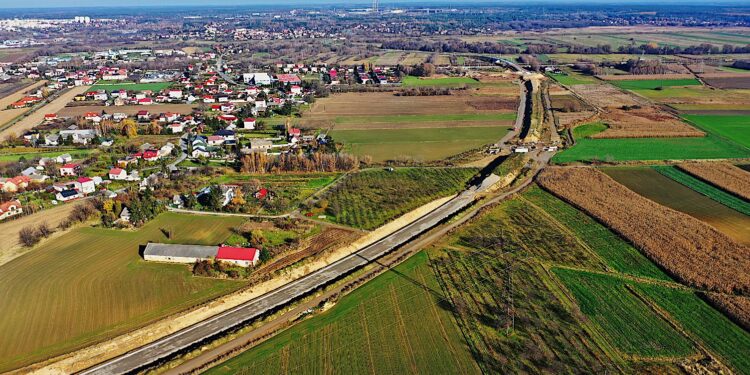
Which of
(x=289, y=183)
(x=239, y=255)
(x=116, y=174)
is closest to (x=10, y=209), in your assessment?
(x=116, y=174)

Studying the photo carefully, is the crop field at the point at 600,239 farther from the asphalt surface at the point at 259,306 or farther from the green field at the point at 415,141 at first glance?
the green field at the point at 415,141

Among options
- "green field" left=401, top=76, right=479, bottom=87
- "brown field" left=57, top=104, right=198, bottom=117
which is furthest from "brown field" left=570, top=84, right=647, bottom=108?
"brown field" left=57, top=104, right=198, bottom=117

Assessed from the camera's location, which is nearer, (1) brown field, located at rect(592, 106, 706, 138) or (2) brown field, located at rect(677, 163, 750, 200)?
(2) brown field, located at rect(677, 163, 750, 200)

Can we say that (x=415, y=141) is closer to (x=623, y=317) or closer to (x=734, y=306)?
(x=623, y=317)

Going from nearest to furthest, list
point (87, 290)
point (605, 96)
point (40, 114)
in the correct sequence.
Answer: point (87, 290) < point (40, 114) < point (605, 96)

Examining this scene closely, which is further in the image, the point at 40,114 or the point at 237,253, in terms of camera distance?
the point at 40,114

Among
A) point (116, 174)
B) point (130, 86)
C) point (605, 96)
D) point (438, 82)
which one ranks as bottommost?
point (116, 174)

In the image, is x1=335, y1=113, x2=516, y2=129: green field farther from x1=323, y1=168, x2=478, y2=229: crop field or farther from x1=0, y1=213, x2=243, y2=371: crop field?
x1=0, y1=213, x2=243, y2=371: crop field
